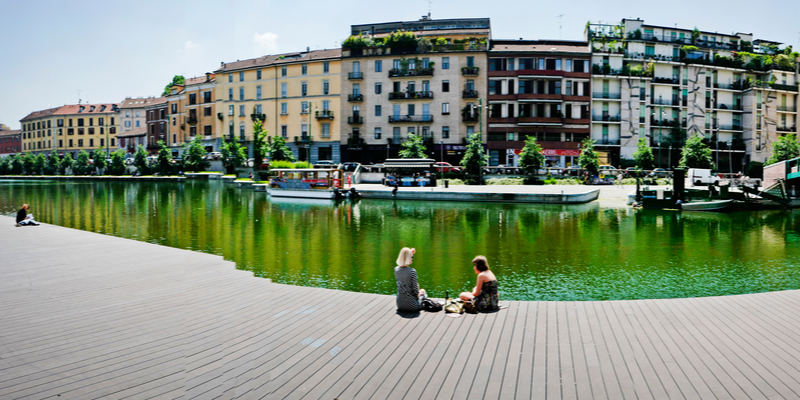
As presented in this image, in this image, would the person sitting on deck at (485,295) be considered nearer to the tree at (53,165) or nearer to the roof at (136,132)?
the roof at (136,132)

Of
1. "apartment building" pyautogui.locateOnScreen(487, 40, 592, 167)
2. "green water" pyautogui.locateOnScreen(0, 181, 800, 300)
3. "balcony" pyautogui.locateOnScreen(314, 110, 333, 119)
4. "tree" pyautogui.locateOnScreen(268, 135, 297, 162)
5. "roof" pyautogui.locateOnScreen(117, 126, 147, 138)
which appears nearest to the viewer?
"green water" pyautogui.locateOnScreen(0, 181, 800, 300)

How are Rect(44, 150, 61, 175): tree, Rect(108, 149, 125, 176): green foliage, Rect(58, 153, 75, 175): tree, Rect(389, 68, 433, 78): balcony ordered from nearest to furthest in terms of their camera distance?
1. Rect(389, 68, 433, 78): balcony
2. Rect(108, 149, 125, 176): green foliage
3. Rect(58, 153, 75, 175): tree
4. Rect(44, 150, 61, 175): tree

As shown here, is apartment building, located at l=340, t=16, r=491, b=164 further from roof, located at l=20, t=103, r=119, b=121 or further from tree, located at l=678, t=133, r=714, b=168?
roof, located at l=20, t=103, r=119, b=121

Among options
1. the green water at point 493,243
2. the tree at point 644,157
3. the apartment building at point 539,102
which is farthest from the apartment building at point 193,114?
the tree at point 644,157

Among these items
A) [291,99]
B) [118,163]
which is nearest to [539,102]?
[291,99]

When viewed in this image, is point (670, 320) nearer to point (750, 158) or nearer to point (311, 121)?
point (311, 121)

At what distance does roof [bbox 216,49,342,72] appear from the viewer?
7154cm

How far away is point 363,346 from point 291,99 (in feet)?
230

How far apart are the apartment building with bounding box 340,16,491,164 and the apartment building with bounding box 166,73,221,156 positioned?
2675cm

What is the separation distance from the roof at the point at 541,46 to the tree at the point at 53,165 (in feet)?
288

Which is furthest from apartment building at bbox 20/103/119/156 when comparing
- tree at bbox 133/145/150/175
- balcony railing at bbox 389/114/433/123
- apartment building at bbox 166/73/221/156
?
balcony railing at bbox 389/114/433/123

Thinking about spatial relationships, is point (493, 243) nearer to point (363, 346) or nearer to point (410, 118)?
point (363, 346)

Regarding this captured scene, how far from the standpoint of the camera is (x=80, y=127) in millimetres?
120688

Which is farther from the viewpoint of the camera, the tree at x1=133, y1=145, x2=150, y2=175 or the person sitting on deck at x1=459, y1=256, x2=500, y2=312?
the tree at x1=133, y1=145, x2=150, y2=175
